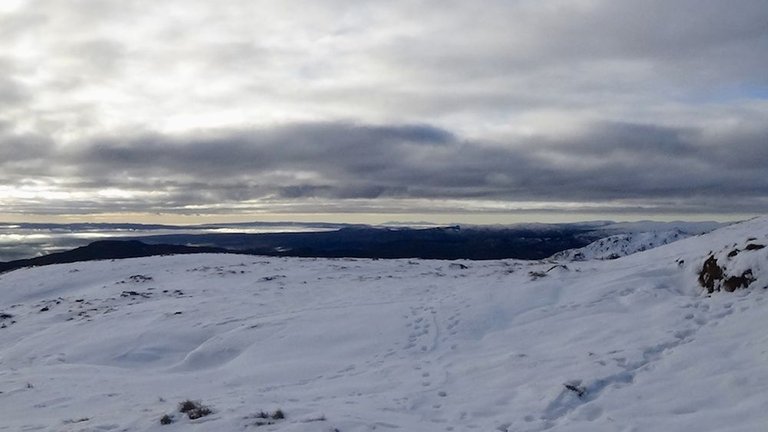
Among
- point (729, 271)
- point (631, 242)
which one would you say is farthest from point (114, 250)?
point (729, 271)

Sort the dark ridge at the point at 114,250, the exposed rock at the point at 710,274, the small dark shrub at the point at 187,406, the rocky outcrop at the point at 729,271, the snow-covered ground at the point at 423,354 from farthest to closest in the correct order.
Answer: the dark ridge at the point at 114,250 → the exposed rock at the point at 710,274 → the rocky outcrop at the point at 729,271 → the small dark shrub at the point at 187,406 → the snow-covered ground at the point at 423,354

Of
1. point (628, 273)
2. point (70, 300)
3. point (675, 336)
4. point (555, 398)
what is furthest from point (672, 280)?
point (70, 300)

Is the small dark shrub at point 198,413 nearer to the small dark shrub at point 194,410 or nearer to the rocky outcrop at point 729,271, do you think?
the small dark shrub at point 194,410

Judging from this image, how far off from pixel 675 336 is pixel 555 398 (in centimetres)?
442

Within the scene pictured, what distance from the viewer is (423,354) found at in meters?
15.8

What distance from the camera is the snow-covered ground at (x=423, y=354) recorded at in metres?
9.58

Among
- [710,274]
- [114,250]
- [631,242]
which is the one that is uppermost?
[710,274]

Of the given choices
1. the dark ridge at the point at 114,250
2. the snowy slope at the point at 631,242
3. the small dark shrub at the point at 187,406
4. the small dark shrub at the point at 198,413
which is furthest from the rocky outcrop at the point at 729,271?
the dark ridge at the point at 114,250

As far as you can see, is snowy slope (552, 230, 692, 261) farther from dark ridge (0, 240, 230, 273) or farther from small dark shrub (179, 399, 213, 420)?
small dark shrub (179, 399, 213, 420)

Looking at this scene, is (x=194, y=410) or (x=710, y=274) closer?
(x=194, y=410)

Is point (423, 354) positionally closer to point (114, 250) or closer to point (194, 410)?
point (194, 410)

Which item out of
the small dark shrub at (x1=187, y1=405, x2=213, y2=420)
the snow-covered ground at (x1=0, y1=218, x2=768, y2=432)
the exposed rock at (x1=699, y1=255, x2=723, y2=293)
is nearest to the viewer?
the snow-covered ground at (x1=0, y1=218, x2=768, y2=432)

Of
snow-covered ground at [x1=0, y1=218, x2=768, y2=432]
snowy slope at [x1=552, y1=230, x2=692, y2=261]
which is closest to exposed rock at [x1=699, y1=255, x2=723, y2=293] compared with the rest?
snow-covered ground at [x1=0, y1=218, x2=768, y2=432]

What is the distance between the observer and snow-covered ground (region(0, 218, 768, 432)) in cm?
958
